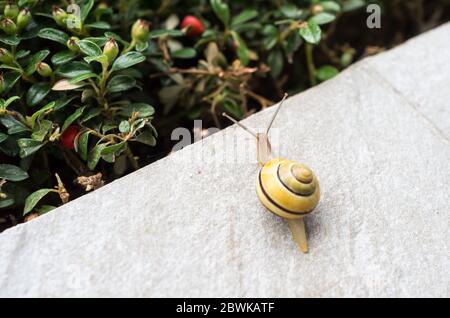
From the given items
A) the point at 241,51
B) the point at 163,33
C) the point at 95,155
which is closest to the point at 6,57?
the point at 95,155

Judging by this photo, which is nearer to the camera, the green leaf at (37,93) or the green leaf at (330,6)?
the green leaf at (37,93)

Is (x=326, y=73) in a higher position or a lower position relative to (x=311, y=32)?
lower

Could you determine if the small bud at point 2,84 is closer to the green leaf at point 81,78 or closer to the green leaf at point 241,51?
the green leaf at point 81,78

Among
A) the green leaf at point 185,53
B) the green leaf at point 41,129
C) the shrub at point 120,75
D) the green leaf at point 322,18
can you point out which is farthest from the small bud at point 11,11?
the green leaf at point 322,18

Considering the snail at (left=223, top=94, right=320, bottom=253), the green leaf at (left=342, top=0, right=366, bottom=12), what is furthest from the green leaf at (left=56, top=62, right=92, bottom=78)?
the green leaf at (left=342, top=0, right=366, bottom=12)

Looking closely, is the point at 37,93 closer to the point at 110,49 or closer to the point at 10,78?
the point at 10,78

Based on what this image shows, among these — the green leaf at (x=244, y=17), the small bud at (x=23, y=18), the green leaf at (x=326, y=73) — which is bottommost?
the green leaf at (x=326, y=73)

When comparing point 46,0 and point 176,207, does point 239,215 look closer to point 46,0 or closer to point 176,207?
point 176,207
